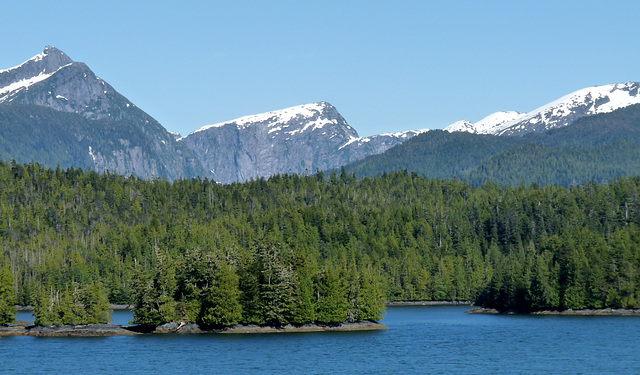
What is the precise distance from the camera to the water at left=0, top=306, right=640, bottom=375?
110m

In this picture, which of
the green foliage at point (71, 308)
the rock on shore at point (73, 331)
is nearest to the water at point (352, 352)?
the rock on shore at point (73, 331)

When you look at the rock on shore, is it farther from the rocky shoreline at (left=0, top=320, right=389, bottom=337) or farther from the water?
the water

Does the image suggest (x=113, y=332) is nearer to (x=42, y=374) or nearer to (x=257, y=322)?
(x=257, y=322)

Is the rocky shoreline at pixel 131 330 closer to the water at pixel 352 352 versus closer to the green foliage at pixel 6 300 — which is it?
the green foliage at pixel 6 300

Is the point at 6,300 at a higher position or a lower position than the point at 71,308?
higher

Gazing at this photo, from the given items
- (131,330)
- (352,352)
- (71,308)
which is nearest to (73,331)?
(71,308)

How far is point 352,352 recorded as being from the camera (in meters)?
125

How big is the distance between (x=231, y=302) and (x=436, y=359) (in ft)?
127

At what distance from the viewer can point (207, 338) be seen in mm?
140875

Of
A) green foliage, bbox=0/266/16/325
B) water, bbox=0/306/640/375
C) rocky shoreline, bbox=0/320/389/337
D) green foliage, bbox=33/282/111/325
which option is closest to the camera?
water, bbox=0/306/640/375

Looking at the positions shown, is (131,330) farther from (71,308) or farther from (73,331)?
(71,308)

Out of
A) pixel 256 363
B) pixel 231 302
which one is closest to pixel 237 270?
pixel 231 302

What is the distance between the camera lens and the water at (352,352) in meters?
110

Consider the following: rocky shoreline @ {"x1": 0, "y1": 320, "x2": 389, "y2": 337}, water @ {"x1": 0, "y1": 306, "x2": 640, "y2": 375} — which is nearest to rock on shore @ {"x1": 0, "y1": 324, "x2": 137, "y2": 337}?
rocky shoreline @ {"x1": 0, "y1": 320, "x2": 389, "y2": 337}
